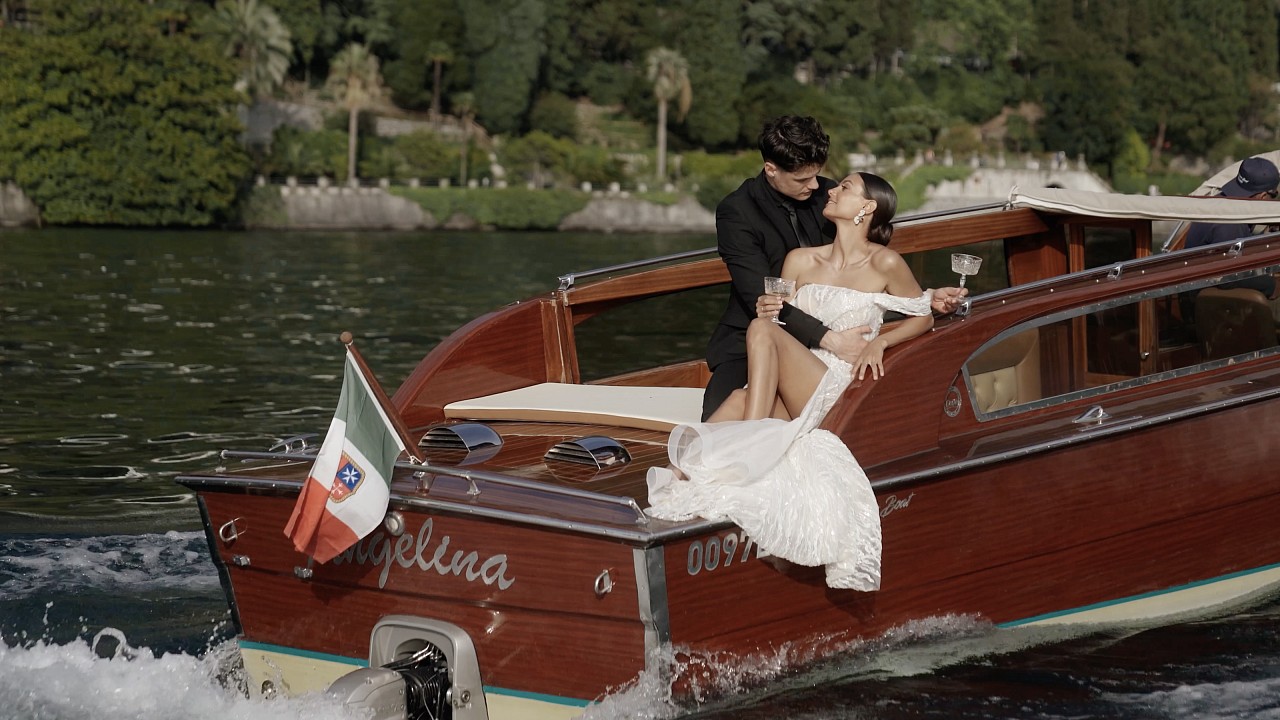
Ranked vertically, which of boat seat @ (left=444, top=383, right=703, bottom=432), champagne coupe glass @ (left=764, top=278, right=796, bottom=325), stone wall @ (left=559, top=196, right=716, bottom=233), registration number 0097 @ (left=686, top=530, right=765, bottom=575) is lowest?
stone wall @ (left=559, top=196, right=716, bottom=233)

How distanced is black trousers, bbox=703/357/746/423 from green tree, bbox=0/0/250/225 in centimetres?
5423

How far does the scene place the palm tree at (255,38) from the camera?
7050cm

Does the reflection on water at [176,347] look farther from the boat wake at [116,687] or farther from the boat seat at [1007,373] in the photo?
the boat seat at [1007,373]

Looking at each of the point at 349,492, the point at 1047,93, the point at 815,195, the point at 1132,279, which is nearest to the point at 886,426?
the point at 815,195

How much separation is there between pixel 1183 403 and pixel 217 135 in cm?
5809

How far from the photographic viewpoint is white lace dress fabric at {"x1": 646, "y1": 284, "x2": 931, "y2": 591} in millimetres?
5684

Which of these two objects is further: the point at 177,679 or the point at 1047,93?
the point at 1047,93

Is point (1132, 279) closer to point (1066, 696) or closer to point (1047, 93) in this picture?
point (1066, 696)

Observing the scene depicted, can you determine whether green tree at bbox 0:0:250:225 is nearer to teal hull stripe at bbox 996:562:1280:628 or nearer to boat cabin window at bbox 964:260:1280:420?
boat cabin window at bbox 964:260:1280:420

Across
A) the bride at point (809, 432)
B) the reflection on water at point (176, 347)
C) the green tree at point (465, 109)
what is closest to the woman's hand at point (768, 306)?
the bride at point (809, 432)

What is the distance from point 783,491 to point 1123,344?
7.59 ft

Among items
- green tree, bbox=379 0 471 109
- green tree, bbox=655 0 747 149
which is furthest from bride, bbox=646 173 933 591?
green tree, bbox=655 0 747 149

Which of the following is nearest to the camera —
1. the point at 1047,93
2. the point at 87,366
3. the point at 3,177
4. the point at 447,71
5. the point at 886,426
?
the point at 886,426

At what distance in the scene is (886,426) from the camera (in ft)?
20.5
